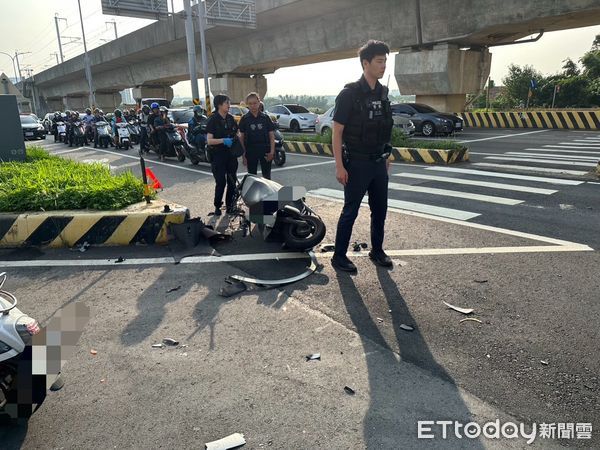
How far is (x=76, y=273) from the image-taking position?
16.2 feet

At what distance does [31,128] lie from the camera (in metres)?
26.4

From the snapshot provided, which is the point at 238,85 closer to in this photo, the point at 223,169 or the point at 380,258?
the point at 223,169

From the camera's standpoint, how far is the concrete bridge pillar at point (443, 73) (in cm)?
2242

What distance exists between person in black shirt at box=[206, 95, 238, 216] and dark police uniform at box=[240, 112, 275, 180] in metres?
0.20

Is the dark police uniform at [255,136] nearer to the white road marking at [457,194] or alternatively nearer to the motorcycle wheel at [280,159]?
the white road marking at [457,194]

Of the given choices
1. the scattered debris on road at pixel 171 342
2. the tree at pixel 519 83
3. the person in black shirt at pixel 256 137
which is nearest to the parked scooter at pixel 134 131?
the person in black shirt at pixel 256 137

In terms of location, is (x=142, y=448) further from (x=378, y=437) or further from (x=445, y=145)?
(x=445, y=145)

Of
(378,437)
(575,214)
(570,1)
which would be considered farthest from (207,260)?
(570,1)

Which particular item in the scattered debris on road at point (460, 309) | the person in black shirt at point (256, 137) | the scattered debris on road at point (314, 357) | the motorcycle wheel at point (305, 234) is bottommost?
the scattered debris on road at point (460, 309)

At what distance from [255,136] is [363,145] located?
3108 millimetres

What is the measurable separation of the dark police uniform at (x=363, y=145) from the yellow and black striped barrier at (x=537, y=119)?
20.4 meters

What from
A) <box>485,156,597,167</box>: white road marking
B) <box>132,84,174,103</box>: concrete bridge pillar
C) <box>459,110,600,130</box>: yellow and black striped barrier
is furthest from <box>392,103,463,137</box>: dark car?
<box>132,84,174,103</box>: concrete bridge pillar

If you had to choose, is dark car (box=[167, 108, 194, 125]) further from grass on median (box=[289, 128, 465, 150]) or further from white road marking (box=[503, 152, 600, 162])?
white road marking (box=[503, 152, 600, 162])

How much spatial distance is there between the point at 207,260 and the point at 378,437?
10.8 ft
